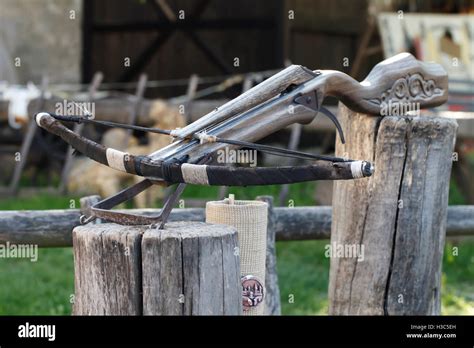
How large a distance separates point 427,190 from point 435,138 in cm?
23

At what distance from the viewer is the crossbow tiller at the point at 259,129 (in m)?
2.89

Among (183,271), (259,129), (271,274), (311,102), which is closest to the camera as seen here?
(183,271)

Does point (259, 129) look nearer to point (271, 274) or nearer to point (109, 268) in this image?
point (109, 268)

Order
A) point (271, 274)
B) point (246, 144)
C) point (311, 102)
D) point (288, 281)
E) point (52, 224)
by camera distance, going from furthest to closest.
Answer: point (288, 281) → point (52, 224) → point (271, 274) → point (311, 102) → point (246, 144)

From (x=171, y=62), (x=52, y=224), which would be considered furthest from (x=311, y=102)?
(x=171, y=62)

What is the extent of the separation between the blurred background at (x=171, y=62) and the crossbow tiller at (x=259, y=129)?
17.5ft

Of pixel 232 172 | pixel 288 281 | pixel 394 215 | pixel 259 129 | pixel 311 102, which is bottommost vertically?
pixel 288 281

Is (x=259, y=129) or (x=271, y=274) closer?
(x=259, y=129)

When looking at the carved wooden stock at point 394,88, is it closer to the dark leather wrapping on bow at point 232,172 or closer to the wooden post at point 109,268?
the dark leather wrapping on bow at point 232,172

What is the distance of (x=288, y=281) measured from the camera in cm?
741

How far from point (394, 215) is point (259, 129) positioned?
0.92 metres

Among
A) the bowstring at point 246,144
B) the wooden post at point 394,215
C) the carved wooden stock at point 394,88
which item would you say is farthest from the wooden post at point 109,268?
the wooden post at point 394,215
